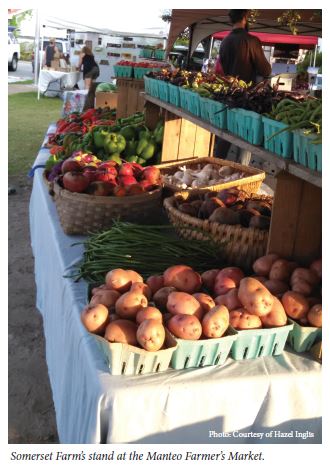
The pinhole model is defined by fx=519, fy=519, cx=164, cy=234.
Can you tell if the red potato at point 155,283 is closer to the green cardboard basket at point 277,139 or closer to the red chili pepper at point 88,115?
the green cardboard basket at point 277,139

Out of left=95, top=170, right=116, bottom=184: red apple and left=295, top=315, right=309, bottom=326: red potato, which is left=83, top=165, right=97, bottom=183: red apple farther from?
left=295, top=315, right=309, bottom=326: red potato

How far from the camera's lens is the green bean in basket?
211 cm

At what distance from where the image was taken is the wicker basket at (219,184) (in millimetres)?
3049

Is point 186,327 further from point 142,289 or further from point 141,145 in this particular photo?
point 141,145

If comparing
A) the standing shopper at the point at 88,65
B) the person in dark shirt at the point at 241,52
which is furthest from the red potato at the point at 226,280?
the standing shopper at the point at 88,65

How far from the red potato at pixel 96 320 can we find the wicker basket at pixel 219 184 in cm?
135

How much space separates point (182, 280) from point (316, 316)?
1.56ft

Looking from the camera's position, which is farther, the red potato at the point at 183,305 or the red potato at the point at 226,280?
the red potato at the point at 226,280

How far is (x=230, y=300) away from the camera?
5.78 ft

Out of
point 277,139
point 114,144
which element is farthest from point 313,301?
point 114,144

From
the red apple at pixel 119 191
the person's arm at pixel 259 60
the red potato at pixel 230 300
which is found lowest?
the red potato at pixel 230 300

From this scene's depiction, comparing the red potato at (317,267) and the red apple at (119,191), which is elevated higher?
the red apple at (119,191)

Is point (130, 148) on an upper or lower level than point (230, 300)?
upper
